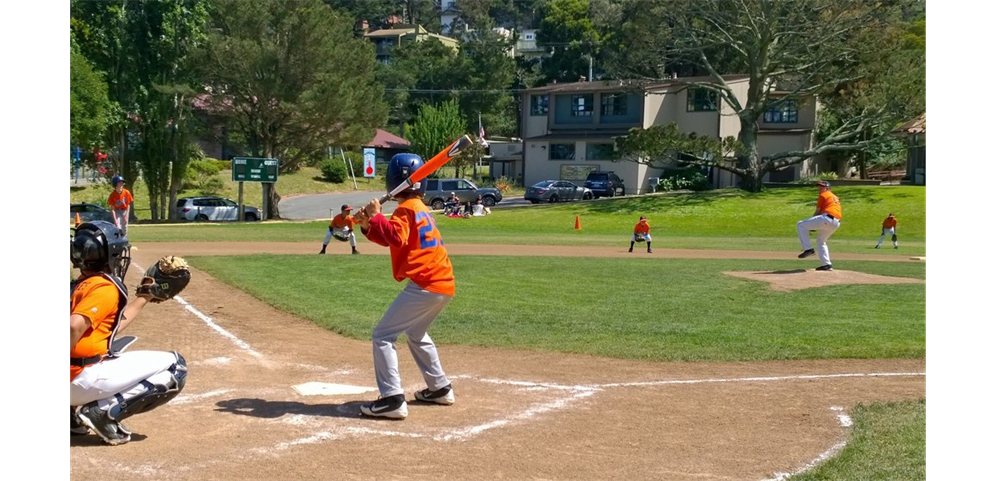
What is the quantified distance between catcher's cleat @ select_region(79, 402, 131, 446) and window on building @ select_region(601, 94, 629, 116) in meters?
59.5

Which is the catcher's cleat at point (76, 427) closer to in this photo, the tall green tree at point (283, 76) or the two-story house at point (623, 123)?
the tall green tree at point (283, 76)

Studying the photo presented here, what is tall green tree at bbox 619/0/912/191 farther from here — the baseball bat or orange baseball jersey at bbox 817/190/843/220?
the baseball bat

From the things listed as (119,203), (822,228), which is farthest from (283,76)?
(822,228)

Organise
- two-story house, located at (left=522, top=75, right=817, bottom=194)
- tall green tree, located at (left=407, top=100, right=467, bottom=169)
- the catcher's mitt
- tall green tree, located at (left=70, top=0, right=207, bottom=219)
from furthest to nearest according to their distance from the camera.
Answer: tall green tree, located at (left=407, top=100, right=467, bottom=169)
two-story house, located at (left=522, top=75, right=817, bottom=194)
tall green tree, located at (left=70, top=0, right=207, bottom=219)
the catcher's mitt

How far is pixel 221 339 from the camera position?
11.2 m

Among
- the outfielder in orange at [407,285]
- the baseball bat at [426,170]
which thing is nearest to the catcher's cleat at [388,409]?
the outfielder in orange at [407,285]

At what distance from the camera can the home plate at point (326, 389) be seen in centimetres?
849

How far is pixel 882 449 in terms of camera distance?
678cm

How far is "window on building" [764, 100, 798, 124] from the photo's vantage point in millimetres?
62906

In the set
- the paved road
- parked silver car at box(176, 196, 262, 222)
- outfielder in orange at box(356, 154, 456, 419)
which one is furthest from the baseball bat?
the paved road

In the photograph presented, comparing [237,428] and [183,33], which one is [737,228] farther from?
[237,428]

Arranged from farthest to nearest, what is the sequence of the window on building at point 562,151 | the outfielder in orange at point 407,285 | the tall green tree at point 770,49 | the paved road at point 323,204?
the window on building at point 562,151, the paved road at point 323,204, the tall green tree at point 770,49, the outfielder in orange at point 407,285

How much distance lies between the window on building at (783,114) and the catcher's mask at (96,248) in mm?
60919

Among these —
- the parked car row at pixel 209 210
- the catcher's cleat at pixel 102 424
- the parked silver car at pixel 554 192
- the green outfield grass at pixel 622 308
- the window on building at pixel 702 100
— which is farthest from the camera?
the window on building at pixel 702 100
